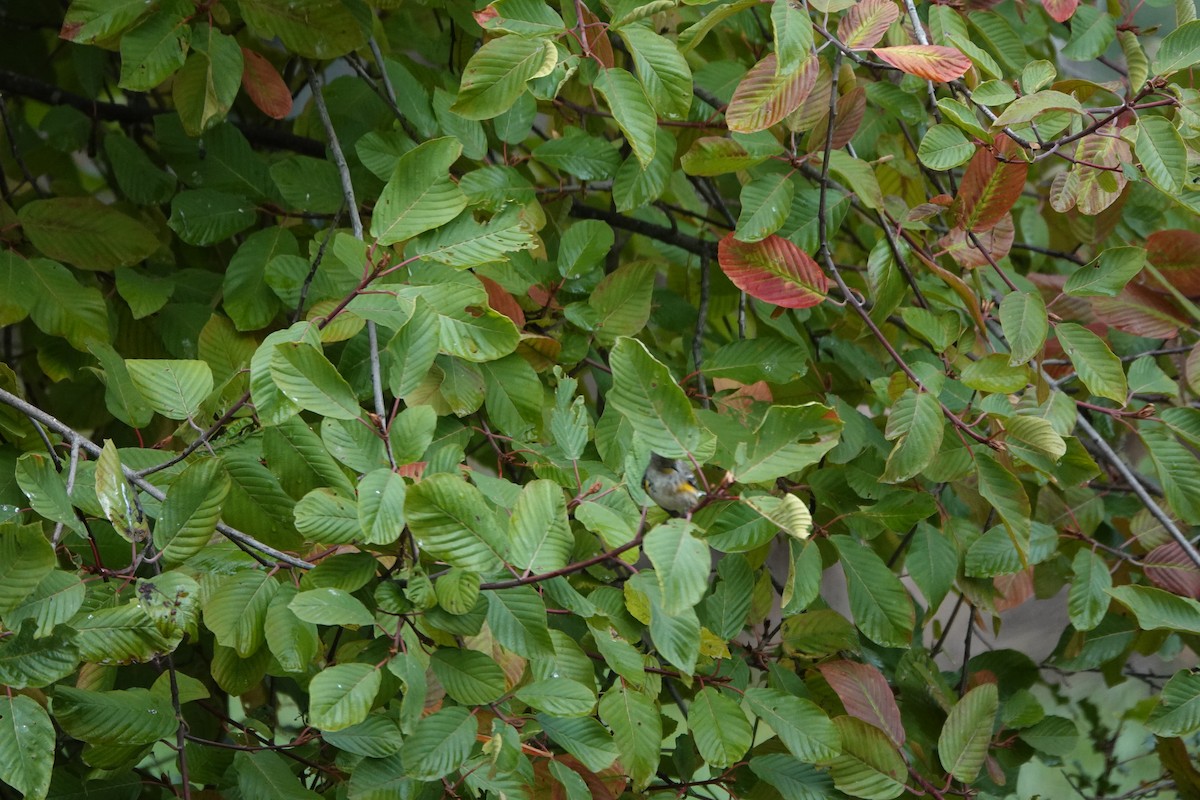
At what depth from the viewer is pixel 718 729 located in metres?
0.95

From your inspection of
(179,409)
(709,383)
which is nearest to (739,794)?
(709,383)

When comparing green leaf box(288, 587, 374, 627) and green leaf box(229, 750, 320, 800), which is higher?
green leaf box(288, 587, 374, 627)

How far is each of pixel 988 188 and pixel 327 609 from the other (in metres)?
0.75

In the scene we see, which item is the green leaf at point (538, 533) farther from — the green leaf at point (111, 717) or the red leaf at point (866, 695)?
the red leaf at point (866, 695)

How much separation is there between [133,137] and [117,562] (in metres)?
1.01

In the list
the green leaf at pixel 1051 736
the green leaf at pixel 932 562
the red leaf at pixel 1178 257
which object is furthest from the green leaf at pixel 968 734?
the red leaf at pixel 1178 257

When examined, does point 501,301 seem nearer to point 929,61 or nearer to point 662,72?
point 662,72

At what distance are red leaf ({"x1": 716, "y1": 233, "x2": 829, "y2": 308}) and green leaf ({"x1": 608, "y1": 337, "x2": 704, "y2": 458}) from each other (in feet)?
1.41

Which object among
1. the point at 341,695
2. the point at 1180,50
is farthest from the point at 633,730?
the point at 1180,50

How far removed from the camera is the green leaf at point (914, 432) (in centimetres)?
97

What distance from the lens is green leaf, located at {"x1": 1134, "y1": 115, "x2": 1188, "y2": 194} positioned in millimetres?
901

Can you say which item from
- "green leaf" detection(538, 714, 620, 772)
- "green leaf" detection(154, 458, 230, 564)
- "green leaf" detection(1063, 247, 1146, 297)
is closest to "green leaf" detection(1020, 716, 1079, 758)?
"green leaf" detection(1063, 247, 1146, 297)

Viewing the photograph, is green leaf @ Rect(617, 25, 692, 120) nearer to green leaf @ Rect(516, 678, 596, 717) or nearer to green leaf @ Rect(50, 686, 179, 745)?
green leaf @ Rect(516, 678, 596, 717)

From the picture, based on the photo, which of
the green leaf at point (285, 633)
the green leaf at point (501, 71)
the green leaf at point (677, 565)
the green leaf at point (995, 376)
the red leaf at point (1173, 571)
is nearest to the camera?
the green leaf at point (677, 565)
